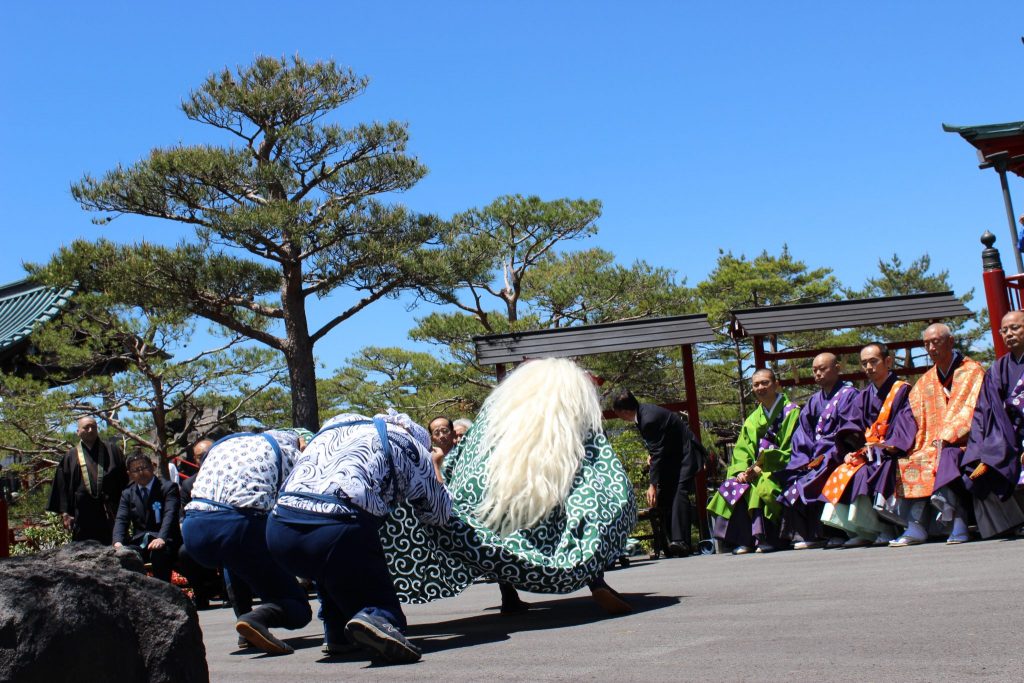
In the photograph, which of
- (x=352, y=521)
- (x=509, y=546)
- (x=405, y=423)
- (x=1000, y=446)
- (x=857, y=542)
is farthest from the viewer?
(x=857, y=542)

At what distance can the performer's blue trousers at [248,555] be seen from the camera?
550 centimetres

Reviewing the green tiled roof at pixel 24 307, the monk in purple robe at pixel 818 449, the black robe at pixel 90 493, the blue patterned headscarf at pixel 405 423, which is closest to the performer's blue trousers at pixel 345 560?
the blue patterned headscarf at pixel 405 423

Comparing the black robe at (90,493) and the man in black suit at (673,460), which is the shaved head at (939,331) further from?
the black robe at (90,493)

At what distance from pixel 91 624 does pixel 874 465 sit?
21.8ft

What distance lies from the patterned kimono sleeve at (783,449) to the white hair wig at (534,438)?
374cm

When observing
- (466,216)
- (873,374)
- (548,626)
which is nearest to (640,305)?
(466,216)

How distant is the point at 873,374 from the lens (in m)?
8.77

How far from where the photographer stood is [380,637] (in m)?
4.55

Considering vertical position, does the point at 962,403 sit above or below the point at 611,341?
below

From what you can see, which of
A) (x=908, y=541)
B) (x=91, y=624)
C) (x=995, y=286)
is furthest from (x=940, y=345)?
(x=91, y=624)

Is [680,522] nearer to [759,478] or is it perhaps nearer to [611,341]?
[759,478]

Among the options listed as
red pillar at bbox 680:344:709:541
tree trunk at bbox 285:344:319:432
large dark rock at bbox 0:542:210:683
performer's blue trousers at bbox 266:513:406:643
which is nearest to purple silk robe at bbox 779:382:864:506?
red pillar at bbox 680:344:709:541

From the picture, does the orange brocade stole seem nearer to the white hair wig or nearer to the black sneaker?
the white hair wig

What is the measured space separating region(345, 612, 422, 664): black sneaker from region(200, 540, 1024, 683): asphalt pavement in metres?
0.07
